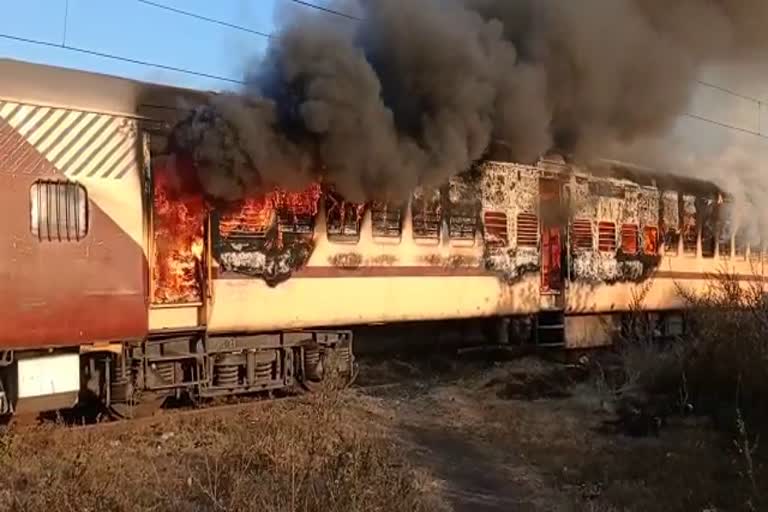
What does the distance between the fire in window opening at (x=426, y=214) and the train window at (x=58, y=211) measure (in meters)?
4.32

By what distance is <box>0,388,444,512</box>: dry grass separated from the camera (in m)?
5.41

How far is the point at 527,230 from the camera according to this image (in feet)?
44.3

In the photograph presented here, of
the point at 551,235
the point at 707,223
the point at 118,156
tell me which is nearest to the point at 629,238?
the point at 551,235

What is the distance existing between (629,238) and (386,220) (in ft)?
20.3

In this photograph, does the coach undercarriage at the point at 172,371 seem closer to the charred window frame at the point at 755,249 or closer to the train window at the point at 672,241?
the train window at the point at 672,241

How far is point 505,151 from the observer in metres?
12.7

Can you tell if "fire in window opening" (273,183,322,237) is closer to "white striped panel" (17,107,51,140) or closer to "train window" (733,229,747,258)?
"white striped panel" (17,107,51,140)

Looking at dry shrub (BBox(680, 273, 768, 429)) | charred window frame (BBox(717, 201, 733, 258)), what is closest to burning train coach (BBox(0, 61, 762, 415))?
dry shrub (BBox(680, 273, 768, 429))

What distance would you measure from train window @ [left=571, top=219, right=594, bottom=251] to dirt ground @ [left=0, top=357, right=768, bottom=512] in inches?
174

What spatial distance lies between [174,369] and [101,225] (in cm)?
173

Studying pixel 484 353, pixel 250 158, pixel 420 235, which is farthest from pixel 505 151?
pixel 250 158

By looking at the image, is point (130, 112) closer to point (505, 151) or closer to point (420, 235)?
point (420, 235)

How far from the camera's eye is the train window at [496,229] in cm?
1268

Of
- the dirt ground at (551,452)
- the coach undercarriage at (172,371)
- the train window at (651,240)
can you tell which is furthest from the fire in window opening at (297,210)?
the train window at (651,240)
